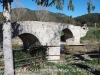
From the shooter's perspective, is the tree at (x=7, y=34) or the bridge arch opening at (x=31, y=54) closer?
the tree at (x=7, y=34)

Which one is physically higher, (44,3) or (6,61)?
(44,3)

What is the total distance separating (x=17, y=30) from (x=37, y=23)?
77.1 inches

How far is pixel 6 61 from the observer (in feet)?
18.9

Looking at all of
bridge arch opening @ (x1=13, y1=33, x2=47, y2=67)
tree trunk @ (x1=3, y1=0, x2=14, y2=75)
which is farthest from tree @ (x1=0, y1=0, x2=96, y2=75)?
bridge arch opening @ (x1=13, y1=33, x2=47, y2=67)

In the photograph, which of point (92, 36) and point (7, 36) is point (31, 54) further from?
point (92, 36)

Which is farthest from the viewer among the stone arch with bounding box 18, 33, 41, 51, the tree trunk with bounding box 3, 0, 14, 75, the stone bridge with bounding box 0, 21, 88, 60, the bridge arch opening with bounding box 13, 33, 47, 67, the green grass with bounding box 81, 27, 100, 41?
the green grass with bounding box 81, 27, 100, 41

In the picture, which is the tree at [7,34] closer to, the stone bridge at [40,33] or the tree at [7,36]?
the tree at [7,36]

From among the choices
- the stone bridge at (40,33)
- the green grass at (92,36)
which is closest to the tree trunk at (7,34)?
the stone bridge at (40,33)

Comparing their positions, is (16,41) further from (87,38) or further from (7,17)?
(7,17)

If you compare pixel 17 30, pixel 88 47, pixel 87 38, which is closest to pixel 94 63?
pixel 17 30

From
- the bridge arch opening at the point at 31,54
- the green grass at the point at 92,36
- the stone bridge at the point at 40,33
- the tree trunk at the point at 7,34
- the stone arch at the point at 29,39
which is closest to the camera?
the tree trunk at the point at 7,34

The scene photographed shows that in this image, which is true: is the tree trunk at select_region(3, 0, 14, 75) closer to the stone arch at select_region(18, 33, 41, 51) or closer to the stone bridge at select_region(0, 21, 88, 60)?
the stone bridge at select_region(0, 21, 88, 60)

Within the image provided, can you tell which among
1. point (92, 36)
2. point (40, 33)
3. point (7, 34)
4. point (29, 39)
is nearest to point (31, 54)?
point (40, 33)

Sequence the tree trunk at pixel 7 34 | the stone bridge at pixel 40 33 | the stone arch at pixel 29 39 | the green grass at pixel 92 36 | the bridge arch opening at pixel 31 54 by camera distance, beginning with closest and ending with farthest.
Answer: the tree trunk at pixel 7 34
the bridge arch opening at pixel 31 54
the stone bridge at pixel 40 33
the stone arch at pixel 29 39
the green grass at pixel 92 36
